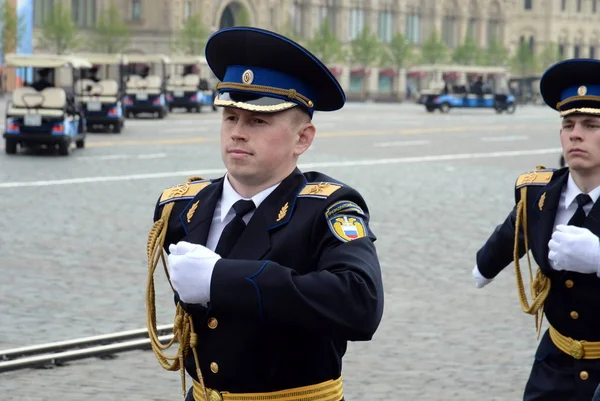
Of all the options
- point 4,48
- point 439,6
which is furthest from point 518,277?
point 439,6

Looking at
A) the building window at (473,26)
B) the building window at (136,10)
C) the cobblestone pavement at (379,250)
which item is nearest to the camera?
the cobblestone pavement at (379,250)

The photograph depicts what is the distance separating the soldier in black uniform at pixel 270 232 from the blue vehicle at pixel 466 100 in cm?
5375

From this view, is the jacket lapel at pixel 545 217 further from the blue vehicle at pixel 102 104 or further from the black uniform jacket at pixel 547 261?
the blue vehicle at pixel 102 104

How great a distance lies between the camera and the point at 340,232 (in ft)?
9.79

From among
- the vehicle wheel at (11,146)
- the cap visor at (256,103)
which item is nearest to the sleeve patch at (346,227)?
the cap visor at (256,103)

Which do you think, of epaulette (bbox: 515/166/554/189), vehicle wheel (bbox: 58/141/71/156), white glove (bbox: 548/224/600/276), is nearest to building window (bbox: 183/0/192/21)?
vehicle wheel (bbox: 58/141/71/156)

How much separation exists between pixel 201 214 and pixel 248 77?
35 cm

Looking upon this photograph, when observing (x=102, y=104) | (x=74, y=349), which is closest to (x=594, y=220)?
(x=74, y=349)

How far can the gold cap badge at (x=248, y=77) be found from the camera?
10.2ft

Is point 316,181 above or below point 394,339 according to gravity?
above

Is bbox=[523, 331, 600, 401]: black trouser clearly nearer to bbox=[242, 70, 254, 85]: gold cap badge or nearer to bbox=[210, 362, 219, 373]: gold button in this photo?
bbox=[210, 362, 219, 373]: gold button

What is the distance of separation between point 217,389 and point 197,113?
1694 inches

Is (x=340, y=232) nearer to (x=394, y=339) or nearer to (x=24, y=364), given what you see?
(x=24, y=364)

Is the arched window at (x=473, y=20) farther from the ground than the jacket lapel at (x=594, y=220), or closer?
farther from the ground
